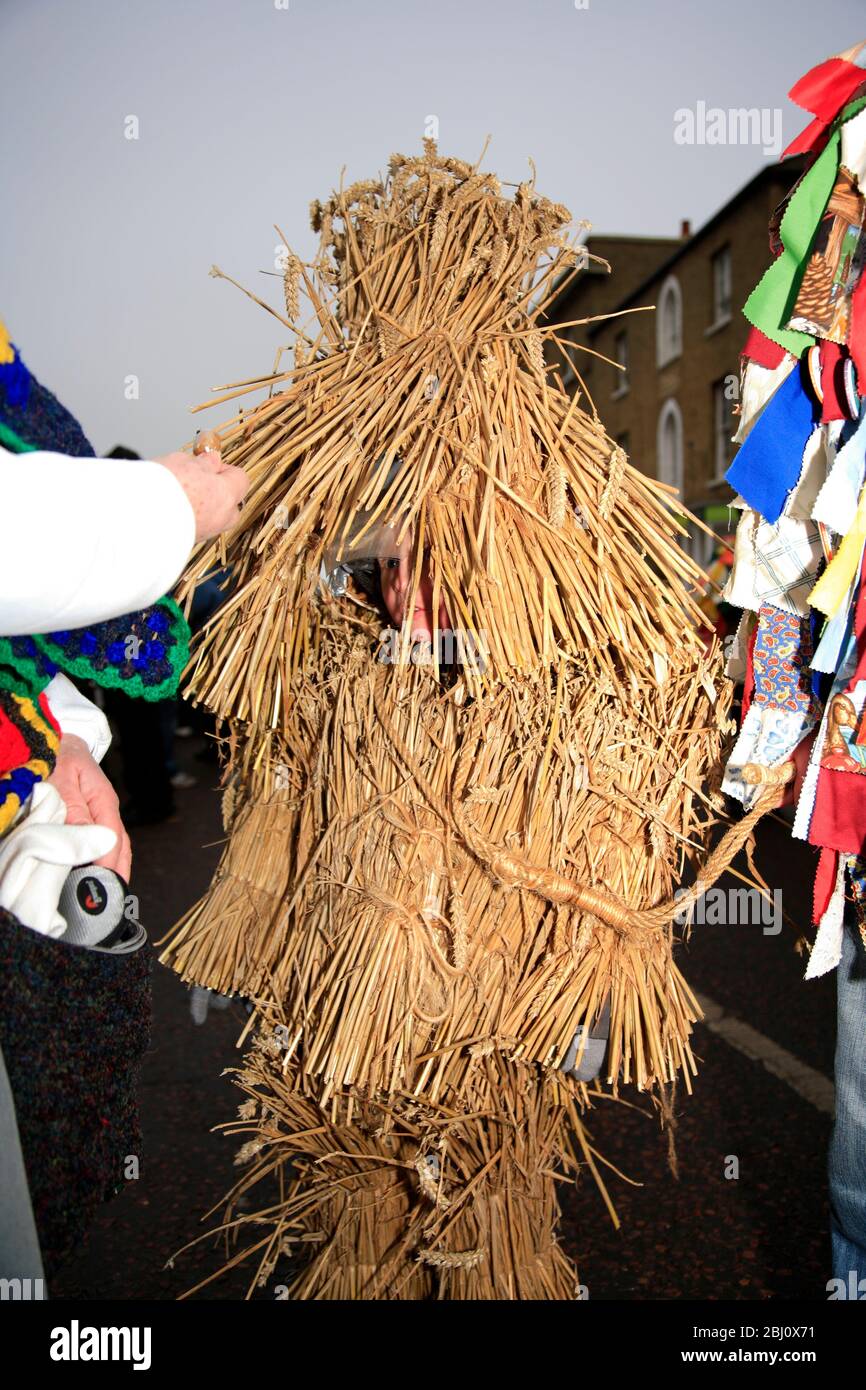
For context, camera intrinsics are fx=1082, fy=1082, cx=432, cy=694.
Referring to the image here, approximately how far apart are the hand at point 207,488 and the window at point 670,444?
18.1 m

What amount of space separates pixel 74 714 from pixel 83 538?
41cm

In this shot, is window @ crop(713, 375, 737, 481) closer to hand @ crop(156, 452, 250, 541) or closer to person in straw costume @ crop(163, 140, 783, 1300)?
person in straw costume @ crop(163, 140, 783, 1300)

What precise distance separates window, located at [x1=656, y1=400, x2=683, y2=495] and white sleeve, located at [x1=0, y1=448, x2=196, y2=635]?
59.9ft

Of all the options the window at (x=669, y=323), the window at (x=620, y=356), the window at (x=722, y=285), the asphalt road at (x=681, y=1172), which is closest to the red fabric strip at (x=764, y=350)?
the asphalt road at (x=681, y=1172)

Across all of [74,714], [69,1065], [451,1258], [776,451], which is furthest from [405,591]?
[451,1258]

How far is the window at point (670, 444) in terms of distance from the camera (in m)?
18.8

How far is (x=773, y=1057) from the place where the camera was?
3.30 meters

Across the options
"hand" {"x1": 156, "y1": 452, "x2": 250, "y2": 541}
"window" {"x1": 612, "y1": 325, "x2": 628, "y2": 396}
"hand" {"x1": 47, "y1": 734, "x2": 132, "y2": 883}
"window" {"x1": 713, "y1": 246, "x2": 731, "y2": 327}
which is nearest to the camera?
"hand" {"x1": 156, "y1": 452, "x2": 250, "y2": 541}

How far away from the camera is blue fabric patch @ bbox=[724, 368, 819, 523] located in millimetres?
1627

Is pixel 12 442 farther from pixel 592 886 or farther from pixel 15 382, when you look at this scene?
pixel 592 886

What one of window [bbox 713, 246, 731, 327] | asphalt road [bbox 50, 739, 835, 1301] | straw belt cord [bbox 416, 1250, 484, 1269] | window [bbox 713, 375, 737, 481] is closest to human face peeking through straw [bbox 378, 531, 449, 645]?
asphalt road [bbox 50, 739, 835, 1301]

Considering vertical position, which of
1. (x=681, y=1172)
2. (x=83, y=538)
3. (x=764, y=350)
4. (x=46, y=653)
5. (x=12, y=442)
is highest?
(x=764, y=350)
